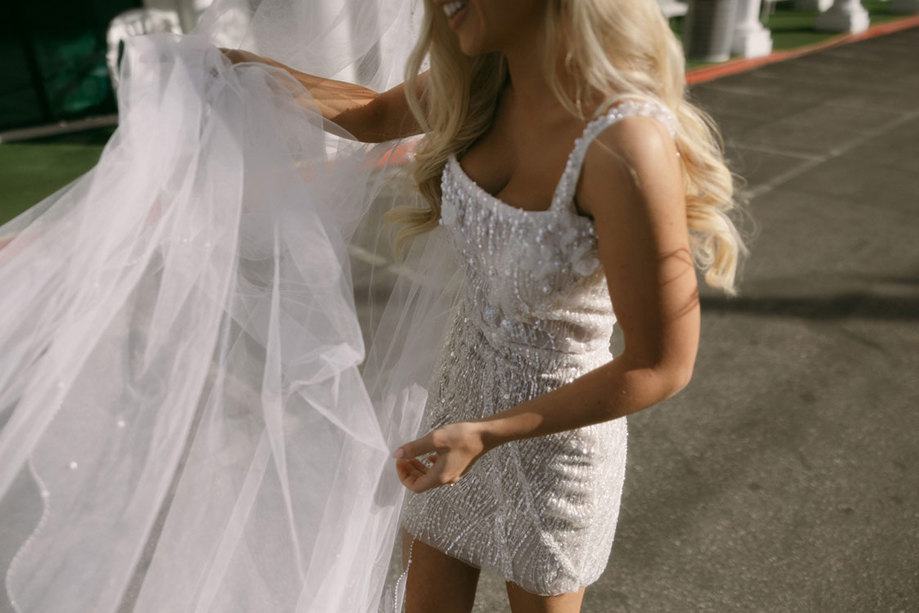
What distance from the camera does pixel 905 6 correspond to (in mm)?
17875

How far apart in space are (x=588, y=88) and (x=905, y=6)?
2041cm

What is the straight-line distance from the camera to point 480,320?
5.13ft

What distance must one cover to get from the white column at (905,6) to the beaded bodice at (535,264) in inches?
795

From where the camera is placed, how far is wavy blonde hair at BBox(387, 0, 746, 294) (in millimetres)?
1227

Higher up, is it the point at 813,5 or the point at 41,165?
the point at 41,165

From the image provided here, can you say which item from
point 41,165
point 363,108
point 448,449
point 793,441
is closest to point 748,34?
point 41,165

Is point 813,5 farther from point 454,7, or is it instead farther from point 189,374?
point 189,374

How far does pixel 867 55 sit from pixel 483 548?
13970mm

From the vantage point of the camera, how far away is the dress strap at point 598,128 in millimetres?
1188

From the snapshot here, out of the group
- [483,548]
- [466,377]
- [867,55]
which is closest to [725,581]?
[483,548]

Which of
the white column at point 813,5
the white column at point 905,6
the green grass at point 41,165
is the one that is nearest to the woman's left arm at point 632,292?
the green grass at point 41,165

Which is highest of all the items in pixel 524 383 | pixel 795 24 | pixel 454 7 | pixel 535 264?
pixel 454 7

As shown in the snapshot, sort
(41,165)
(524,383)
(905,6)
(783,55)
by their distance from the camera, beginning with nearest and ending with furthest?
1. (524,383)
2. (41,165)
3. (783,55)
4. (905,6)

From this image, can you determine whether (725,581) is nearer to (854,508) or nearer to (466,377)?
(854,508)
